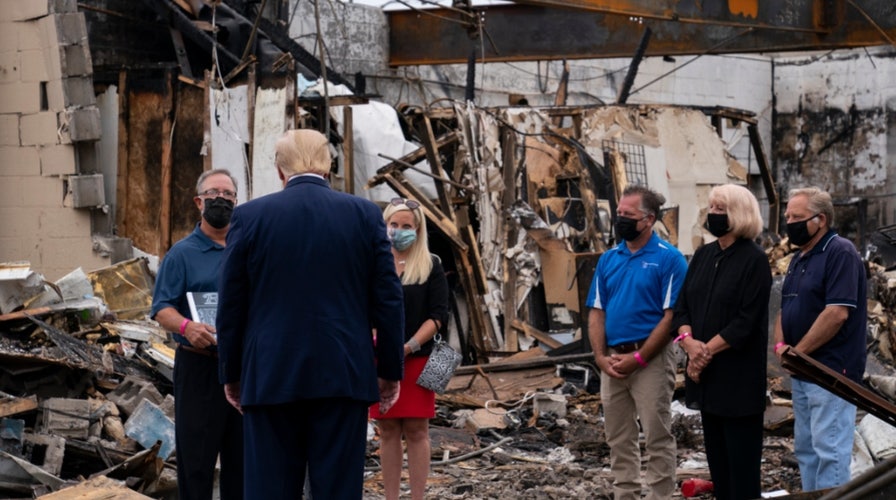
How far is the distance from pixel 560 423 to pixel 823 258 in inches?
169

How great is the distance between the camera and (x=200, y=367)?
5.69 m

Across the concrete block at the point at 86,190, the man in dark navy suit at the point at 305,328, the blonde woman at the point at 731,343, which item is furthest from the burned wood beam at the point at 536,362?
the man in dark navy suit at the point at 305,328

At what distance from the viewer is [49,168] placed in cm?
1179

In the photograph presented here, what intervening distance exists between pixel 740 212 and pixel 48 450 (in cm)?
434

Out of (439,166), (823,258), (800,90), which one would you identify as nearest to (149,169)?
(439,166)

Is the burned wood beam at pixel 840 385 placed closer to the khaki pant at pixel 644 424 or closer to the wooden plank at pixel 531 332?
the khaki pant at pixel 644 424

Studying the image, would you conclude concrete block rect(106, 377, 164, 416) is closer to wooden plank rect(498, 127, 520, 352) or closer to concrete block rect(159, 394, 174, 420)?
concrete block rect(159, 394, 174, 420)

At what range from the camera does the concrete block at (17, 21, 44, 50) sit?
38.3 feet

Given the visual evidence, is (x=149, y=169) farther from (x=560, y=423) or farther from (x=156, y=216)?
(x=560, y=423)

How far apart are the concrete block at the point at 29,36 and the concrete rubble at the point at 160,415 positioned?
232cm

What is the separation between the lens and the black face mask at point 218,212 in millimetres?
5809

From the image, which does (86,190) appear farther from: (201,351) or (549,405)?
(201,351)

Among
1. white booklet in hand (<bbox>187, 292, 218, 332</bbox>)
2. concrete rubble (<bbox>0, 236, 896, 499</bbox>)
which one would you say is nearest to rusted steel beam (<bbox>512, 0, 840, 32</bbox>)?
concrete rubble (<bbox>0, 236, 896, 499</bbox>)

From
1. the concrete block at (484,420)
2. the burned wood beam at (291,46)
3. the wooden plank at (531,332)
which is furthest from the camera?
the burned wood beam at (291,46)
